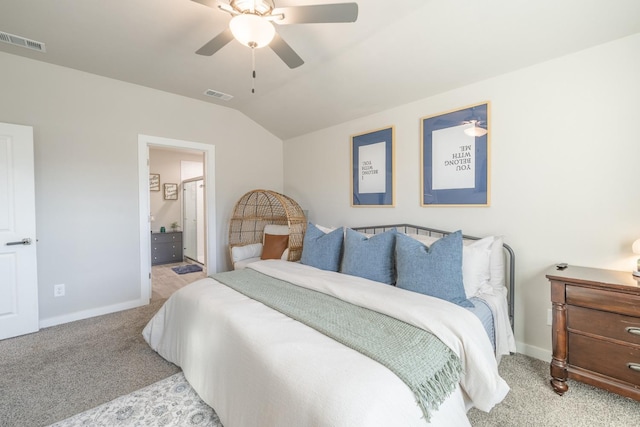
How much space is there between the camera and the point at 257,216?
4.43m

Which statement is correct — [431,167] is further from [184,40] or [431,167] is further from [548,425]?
→ [184,40]

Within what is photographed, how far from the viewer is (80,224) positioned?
312cm

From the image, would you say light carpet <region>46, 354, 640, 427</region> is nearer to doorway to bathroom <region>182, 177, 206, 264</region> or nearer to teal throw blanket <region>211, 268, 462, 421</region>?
teal throw blanket <region>211, 268, 462, 421</region>

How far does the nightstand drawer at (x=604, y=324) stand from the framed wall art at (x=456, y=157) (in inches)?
41.2

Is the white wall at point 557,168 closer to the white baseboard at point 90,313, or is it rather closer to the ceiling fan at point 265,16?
the ceiling fan at point 265,16

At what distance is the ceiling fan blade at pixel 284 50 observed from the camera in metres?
1.81

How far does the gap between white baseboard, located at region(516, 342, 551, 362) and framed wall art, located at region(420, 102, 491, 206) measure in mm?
1226

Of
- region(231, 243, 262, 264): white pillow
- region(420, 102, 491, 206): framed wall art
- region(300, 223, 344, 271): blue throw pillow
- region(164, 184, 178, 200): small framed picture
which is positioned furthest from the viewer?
region(164, 184, 178, 200): small framed picture

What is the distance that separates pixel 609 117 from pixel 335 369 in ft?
8.18

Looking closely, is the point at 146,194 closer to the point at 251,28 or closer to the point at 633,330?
the point at 251,28

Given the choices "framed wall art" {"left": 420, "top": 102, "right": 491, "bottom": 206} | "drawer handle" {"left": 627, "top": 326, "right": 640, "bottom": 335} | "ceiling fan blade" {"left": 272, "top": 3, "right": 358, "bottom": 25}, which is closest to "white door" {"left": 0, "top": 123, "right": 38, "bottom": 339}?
"ceiling fan blade" {"left": 272, "top": 3, "right": 358, "bottom": 25}

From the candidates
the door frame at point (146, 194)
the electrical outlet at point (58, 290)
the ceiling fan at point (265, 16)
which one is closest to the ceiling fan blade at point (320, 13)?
the ceiling fan at point (265, 16)

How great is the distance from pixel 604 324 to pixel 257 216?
390cm

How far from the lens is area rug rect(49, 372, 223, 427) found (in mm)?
1637
